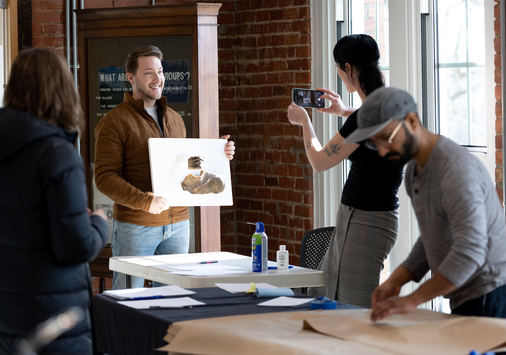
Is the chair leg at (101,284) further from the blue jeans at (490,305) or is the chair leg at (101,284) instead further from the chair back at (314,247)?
the blue jeans at (490,305)

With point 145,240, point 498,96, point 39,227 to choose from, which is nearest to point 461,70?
point 498,96

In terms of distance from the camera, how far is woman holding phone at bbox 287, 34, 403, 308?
3217mm

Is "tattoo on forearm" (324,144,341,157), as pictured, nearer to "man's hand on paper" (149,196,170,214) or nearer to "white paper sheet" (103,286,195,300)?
"man's hand on paper" (149,196,170,214)

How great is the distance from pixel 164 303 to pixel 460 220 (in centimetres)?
111

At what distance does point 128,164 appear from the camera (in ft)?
12.6

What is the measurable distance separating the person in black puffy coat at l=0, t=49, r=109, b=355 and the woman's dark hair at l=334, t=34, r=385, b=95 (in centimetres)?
147

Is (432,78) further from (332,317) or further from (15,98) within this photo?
(15,98)

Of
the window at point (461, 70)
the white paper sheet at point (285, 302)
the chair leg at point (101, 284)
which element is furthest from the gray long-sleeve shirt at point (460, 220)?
the chair leg at point (101, 284)

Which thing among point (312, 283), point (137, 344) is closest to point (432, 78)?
point (312, 283)

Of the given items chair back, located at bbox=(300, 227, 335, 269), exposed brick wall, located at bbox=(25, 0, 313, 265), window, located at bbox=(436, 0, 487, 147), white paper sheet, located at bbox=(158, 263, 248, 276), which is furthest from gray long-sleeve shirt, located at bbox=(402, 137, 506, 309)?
exposed brick wall, located at bbox=(25, 0, 313, 265)

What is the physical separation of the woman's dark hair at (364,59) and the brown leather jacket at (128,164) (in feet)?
3.84

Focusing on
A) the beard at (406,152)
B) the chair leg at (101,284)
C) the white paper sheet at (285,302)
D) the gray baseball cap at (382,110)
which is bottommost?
the chair leg at (101,284)

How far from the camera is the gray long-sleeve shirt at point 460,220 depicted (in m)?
2.10

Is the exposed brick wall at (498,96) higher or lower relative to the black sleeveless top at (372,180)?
higher
